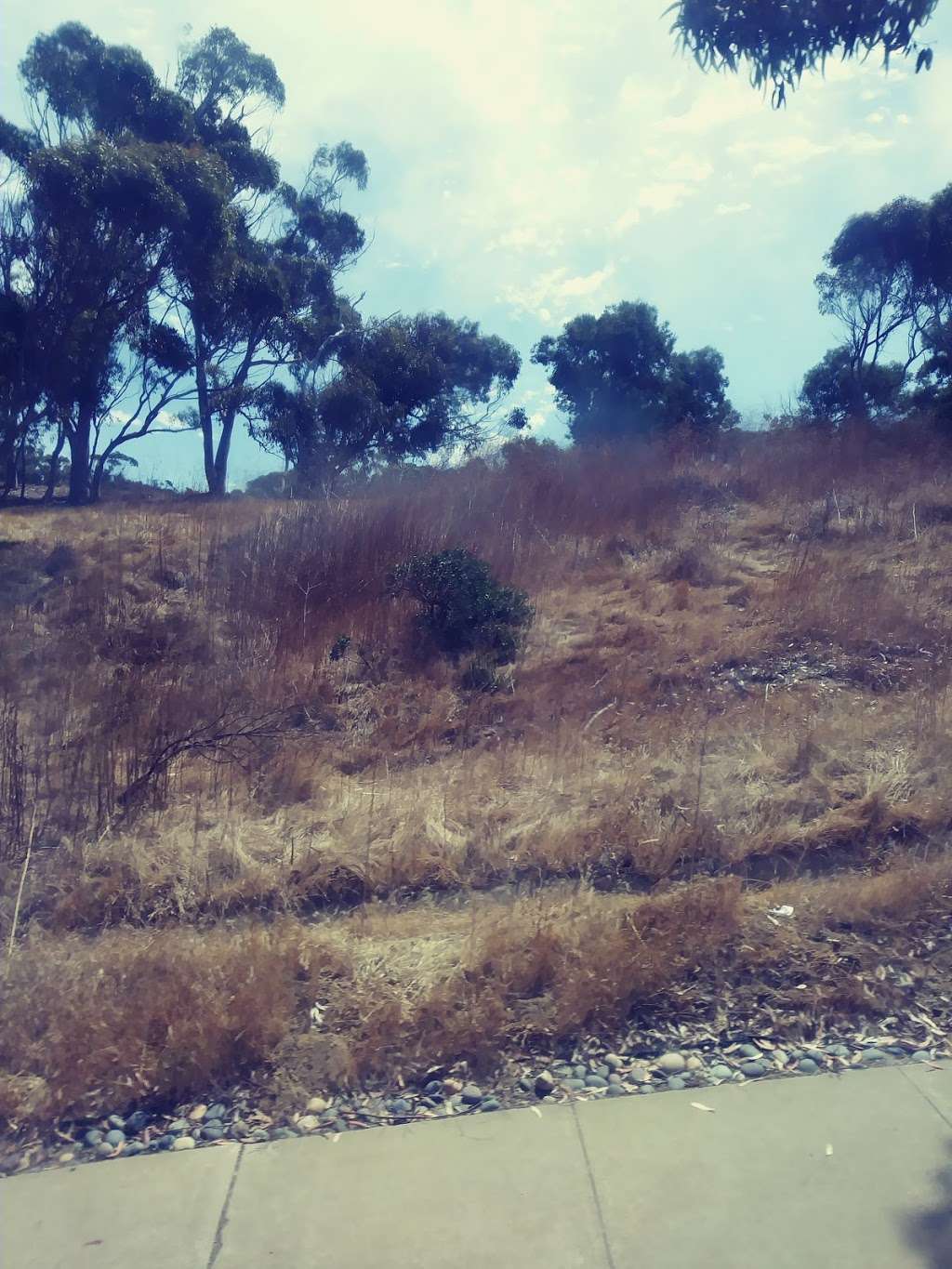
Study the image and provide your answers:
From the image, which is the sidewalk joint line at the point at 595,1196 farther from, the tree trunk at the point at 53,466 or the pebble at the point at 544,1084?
the tree trunk at the point at 53,466

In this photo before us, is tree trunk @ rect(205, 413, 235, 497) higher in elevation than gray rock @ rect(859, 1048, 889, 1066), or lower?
higher

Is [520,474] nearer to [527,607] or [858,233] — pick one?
[527,607]

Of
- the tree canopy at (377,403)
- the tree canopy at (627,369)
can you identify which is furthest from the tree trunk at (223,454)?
the tree canopy at (627,369)

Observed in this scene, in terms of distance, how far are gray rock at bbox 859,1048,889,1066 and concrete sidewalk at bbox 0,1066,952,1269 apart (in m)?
0.14

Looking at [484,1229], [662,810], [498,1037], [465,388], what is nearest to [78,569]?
[662,810]

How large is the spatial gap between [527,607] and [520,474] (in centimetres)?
492

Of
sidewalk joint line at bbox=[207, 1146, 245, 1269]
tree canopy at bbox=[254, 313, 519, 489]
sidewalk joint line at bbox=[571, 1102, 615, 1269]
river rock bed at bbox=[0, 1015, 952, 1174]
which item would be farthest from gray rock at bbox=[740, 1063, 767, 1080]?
tree canopy at bbox=[254, 313, 519, 489]

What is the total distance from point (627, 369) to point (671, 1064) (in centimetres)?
2420

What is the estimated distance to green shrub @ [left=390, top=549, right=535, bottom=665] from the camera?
9344 millimetres

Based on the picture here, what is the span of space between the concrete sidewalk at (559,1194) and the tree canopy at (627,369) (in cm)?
2244

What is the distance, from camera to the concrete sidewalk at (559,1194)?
2758 mm

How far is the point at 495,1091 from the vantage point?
3516 mm

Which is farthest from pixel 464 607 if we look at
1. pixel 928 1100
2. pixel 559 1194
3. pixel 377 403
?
pixel 377 403

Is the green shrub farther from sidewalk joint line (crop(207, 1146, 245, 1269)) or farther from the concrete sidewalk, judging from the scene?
sidewalk joint line (crop(207, 1146, 245, 1269))
